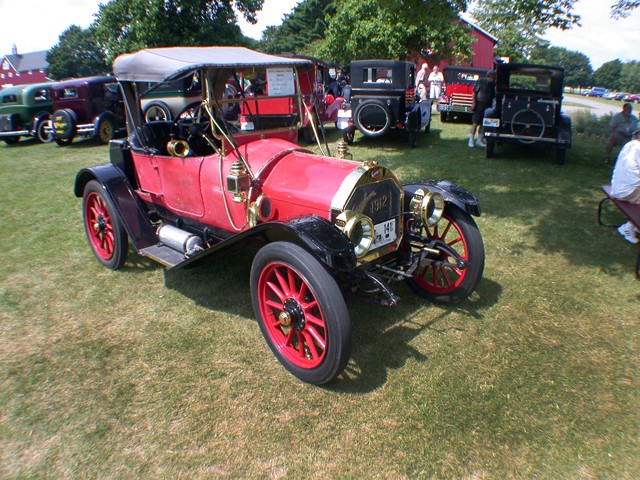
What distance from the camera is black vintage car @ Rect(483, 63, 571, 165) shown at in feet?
27.4

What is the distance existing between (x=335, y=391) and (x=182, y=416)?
0.92 meters

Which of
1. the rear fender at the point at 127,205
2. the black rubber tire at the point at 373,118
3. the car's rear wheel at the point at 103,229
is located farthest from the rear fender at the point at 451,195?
the black rubber tire at the point at 373,118

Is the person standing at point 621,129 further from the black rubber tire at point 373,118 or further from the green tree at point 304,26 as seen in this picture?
the green tree at point 304,26

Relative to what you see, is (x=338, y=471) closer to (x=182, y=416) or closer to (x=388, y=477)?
(x=388, y=477)

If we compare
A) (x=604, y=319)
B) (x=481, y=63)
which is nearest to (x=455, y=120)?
(x=604, y=319)

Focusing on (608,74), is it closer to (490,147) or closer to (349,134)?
(349,134)

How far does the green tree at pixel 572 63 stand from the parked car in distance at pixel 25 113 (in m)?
74.3

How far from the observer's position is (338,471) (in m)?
2.37

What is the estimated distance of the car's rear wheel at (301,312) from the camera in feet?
8.54

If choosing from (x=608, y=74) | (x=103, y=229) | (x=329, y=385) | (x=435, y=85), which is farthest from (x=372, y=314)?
(x=608, y=74)

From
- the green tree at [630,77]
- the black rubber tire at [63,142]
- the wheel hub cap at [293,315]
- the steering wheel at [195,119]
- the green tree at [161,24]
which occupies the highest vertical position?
the green tree at [161,24]

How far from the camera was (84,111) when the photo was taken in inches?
493

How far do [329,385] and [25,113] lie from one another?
46.6 feet

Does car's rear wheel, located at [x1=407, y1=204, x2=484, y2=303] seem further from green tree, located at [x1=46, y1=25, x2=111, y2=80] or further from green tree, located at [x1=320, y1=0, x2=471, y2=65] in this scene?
green tree, located at [x1=46, y1=25, x2=111, y2=80]
